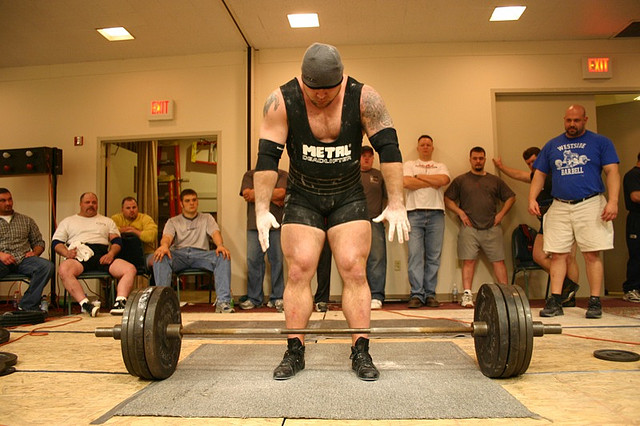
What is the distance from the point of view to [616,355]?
83.9 inches

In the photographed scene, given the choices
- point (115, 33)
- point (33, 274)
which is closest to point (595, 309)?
point (33, 274)

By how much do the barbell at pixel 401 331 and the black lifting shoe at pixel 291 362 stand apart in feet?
0.49

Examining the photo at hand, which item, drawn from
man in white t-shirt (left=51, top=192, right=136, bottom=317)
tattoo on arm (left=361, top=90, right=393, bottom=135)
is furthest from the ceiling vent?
man in white t-shirt (left=51, top=192, right=136, bottom=317)

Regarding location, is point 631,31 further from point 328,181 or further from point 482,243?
point 328,181

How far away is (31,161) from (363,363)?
4.90 metres

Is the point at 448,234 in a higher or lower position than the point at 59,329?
higher

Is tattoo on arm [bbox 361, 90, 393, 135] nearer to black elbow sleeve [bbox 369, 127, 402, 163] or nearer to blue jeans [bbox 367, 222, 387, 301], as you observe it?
black elbow sleeve [bbox 369, 127, 402, 163]

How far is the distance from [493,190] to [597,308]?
1736 mm

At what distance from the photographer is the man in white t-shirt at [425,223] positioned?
14.9ft

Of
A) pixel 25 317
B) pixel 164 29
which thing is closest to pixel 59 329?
pixel 25 317

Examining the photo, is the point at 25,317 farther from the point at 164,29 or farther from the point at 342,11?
the point at 342,11

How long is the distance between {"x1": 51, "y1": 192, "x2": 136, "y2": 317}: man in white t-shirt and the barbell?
2256 millimetres

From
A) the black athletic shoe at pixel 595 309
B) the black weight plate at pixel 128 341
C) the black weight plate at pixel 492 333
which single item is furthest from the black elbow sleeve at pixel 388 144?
the black athletic shoe at pixel 595 309

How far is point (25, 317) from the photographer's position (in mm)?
3426
